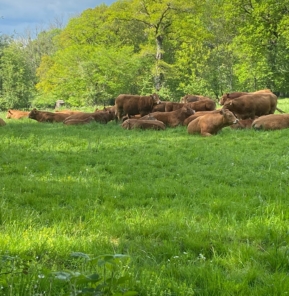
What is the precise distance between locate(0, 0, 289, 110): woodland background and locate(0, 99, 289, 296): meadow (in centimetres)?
2360

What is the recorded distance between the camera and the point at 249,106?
54.8ft

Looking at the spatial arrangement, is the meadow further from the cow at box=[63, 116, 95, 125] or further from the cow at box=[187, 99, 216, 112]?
the cow at box=[187, 99, 216, 112]

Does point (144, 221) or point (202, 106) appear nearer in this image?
point (144, 221)

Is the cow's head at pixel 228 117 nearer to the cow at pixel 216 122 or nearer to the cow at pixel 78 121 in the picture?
the cow at pixel 216 122

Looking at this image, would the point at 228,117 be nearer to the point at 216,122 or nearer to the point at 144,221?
the point at 216,122

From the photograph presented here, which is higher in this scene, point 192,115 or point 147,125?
point 192,115

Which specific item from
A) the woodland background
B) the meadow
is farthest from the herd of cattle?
the woodland background

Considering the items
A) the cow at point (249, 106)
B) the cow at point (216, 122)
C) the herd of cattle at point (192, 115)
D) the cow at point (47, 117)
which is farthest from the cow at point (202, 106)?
the cow at point (47, 117)

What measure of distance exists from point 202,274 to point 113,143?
27.5 feet

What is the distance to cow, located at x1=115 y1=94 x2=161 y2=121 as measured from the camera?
19359 mm

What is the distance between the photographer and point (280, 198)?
5543 millimetres

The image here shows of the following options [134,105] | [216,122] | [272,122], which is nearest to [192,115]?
[216,122]

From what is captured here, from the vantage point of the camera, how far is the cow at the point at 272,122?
1366 cm

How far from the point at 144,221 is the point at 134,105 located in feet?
49.5
